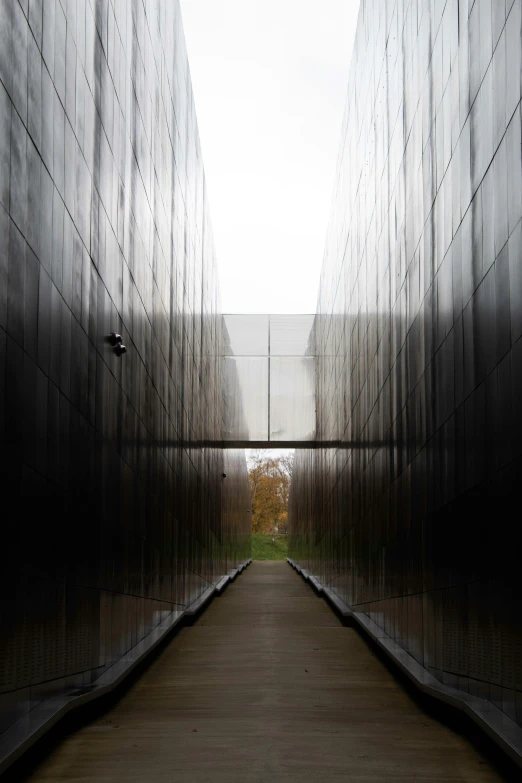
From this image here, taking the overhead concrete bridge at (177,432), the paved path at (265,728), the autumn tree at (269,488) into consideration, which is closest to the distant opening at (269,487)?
the autumn tree at (269,488)

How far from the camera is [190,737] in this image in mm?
7691

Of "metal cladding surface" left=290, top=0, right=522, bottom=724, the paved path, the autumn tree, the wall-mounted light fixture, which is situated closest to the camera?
the paved path

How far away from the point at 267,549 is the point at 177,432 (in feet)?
185

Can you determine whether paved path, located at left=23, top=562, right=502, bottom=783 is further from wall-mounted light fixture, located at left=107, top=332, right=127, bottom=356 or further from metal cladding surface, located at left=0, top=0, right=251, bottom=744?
wall-mounted light fixture, located at left=107, top=332, right=127, bottom=356

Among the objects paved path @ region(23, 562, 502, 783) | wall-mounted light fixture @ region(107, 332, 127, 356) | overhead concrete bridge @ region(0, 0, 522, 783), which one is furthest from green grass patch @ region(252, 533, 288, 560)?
Answer: wall-mounted light fixture @ region(107, 332, 127, 356)

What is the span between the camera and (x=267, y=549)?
2945 inches

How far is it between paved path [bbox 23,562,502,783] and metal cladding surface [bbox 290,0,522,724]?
615mm

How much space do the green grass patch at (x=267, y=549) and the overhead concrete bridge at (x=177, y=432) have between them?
54624 millimetres

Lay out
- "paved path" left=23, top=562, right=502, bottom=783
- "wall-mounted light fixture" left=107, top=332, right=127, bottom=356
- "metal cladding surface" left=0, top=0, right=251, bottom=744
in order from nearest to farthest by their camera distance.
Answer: "paved path" left=23, top=562, right=502, bottom=783
"metal cladding surface" left=0, top=0, right=251, bottom=744
"wall-mounted light fixture" left=107, top=332, right=127, bottom=356

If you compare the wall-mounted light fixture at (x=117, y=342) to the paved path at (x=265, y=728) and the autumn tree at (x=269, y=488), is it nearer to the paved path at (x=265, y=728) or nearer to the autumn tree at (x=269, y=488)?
the paved path at (x=265, y=728)

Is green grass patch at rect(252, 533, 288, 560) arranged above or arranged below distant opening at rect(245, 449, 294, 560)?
below

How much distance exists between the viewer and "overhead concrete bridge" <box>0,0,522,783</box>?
6727mm

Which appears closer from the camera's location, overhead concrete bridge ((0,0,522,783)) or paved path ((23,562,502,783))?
paved path ((23,562,502,783))

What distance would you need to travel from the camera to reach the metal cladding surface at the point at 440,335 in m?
6.97
